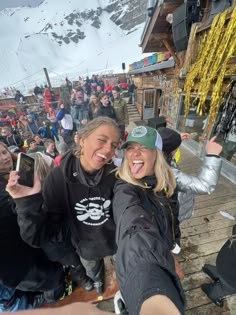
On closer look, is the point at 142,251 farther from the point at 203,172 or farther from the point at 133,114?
the point at 133,114

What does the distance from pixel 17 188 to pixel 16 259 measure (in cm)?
65

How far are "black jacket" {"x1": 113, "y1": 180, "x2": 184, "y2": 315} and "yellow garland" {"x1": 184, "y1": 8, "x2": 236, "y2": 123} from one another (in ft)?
10.3

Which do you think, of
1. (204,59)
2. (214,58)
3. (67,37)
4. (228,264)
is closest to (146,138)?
(228,264)

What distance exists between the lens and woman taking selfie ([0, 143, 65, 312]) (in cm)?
133

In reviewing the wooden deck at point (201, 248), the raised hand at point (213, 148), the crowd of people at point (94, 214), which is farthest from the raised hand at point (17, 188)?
the raised hand at point (213, 148)

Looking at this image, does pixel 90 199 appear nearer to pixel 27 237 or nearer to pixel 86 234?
pixel 86 234

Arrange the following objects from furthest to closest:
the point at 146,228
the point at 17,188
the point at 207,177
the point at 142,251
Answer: the point at 207,177, the point at 17,188, the point at 146,228, the point at 142,251

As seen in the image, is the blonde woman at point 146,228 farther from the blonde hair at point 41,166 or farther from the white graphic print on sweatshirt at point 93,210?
the blonde hair at point 41,166

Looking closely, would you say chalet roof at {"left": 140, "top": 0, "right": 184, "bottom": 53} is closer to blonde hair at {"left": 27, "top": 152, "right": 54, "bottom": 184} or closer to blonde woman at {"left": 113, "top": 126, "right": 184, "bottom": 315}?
blonde woman at {"left": 113, "top": 126, "right": 184, "bottom": 315}

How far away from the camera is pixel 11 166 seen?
5.31ft

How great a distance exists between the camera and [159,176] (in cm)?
142

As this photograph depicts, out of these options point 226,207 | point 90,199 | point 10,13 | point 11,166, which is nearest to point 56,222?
point 90,199

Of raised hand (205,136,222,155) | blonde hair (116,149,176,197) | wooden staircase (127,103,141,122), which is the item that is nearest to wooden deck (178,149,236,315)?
blonde hair (116,149,176,197)

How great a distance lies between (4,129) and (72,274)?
5594 millimetres
